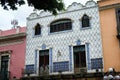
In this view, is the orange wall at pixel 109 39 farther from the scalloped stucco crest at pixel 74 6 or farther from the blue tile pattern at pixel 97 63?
the scalloped stucco crest at pixel 74 6

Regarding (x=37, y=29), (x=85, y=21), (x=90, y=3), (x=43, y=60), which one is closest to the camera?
(x=85, y=21)

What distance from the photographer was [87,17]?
63.3 ft

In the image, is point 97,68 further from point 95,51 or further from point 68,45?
point 68,45

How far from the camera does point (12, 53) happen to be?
2170 cm

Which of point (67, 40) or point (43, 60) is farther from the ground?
point (67, 40)

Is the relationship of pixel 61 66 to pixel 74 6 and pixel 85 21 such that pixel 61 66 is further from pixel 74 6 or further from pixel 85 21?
pixel 74 6

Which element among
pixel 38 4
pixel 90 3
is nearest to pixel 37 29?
pixel 90 3

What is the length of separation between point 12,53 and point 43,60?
336cm

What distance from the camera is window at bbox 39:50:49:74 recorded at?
19.5m

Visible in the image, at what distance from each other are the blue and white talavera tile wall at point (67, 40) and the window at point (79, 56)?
0.32 m

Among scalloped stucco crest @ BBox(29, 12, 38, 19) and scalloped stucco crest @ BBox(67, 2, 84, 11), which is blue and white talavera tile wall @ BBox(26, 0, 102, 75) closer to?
scalloped stucco crest @ BBox(67, 2, 84, 11)

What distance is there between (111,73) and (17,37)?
9583mm

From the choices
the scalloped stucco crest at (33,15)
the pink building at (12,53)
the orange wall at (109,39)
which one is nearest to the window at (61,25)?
the scalloped stucco crest at (33,15)

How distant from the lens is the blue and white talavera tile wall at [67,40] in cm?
1825
